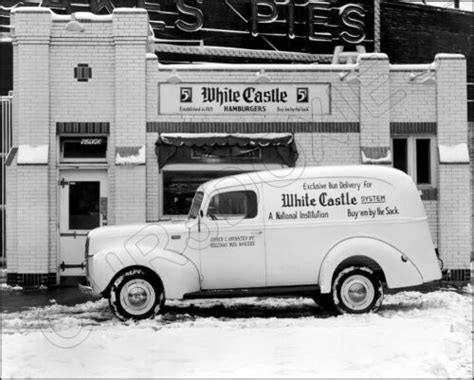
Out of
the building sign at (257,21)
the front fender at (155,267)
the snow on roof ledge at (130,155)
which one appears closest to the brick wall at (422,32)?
the building sign at (257,21)

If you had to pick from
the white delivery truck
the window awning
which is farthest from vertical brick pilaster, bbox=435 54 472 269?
the white delivery truck

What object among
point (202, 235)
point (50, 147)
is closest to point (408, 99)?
point (202, 235)

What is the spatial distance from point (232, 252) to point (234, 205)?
0.72 meters

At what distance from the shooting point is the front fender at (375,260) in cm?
988

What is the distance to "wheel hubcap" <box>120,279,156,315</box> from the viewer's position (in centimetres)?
965

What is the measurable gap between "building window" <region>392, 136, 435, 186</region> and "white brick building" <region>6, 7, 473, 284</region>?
19cm

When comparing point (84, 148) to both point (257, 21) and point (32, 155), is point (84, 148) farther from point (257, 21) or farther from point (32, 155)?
point (257, 21)

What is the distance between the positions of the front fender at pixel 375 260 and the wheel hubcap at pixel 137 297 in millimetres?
2485

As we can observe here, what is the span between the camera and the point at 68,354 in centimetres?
729

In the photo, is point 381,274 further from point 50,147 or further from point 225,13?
point 225,13

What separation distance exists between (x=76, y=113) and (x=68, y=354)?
6914 millimetres

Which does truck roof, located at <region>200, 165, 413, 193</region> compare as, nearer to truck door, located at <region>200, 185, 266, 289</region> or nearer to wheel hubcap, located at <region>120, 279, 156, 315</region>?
truck door, located at <region>200, 185, 266, 289</region>

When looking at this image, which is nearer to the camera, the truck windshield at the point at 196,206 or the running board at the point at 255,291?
the running board at the point at 255,291

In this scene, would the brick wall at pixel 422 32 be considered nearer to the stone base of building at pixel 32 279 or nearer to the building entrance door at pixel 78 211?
the building entrance door at pixel 78 211
